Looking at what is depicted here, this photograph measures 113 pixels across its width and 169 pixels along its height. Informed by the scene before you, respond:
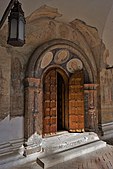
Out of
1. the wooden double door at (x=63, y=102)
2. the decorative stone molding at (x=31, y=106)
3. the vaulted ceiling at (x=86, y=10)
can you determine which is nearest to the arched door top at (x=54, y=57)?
the decorative stone molding at (x=31, y=106)

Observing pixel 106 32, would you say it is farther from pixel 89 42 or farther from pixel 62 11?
pixel 62 11

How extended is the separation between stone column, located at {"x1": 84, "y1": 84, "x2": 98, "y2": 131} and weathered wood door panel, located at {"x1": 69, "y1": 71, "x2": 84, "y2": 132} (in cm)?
22

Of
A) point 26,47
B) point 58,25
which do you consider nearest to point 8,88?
point 26,47

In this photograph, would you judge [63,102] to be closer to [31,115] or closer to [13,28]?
[31,115]

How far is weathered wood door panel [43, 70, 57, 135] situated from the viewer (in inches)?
239

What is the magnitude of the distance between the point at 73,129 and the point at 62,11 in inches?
168

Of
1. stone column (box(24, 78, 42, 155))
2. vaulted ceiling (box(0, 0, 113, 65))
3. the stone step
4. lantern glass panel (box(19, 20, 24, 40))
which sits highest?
vaulted ceiling (box(0, 0, 113, 65))

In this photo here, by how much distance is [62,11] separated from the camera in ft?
17.4

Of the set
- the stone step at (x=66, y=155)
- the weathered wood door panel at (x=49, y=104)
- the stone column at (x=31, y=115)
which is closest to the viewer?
the stone step at (x=66, y=155)

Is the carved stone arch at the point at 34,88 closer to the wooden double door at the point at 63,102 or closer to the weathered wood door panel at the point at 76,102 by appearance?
the wooden double door at the point at 63,102

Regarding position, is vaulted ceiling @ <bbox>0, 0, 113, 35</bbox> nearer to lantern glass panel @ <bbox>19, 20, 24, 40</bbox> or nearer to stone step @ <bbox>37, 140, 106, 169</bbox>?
lantern glass panel @ <bbox>19, 20, 24, 40</bbox>

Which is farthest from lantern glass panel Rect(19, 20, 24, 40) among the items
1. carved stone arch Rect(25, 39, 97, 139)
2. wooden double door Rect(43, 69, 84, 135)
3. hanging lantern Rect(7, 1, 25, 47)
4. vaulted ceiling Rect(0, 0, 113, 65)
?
wooden double door Rect(43, 69, 84, 135)

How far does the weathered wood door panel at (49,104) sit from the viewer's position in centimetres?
607

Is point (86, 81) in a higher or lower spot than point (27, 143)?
higher
